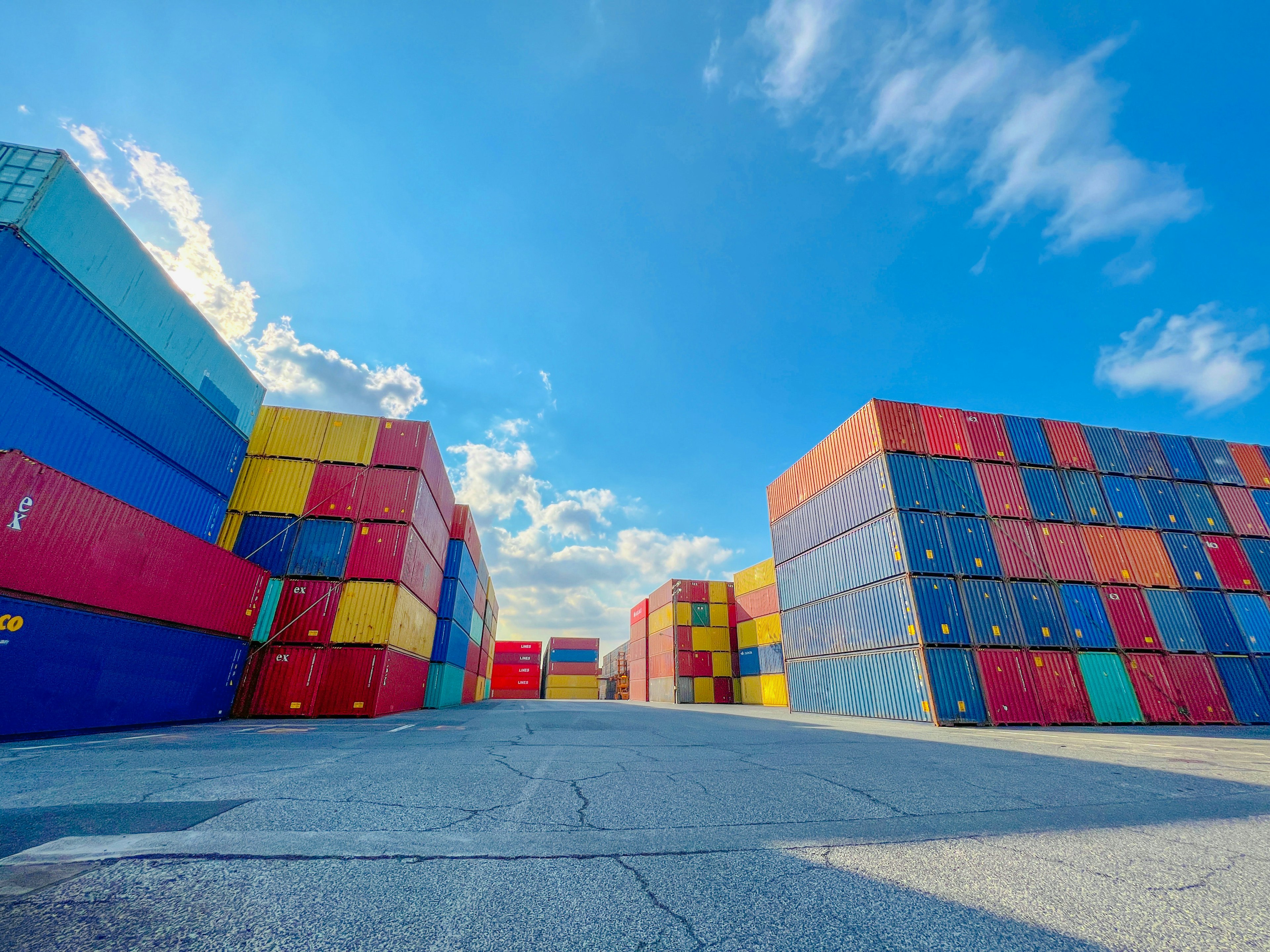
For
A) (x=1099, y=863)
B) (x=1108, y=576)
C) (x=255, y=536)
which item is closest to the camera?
(x=1099, y=863)

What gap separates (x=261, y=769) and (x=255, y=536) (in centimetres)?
1269

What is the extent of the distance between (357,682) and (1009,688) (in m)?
20.0

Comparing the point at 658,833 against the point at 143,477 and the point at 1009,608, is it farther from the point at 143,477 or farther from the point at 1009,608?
the point at 1009,608

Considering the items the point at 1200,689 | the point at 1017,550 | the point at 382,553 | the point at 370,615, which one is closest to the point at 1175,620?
the point at 1200,689

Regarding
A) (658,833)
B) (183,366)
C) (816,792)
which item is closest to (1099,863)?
(816,792)

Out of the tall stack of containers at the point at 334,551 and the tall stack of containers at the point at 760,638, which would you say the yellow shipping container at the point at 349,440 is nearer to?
the tall stack of containers at the point at 334,551

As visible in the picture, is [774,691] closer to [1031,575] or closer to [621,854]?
[1031,575]

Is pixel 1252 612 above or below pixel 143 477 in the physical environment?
below

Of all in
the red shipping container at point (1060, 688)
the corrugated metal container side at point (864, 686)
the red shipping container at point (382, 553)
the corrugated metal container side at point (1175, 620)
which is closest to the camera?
the red shipping container at point (1060, 688)

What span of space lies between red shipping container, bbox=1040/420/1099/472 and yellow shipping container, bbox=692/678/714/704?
84.6 ft

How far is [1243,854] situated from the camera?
317cm

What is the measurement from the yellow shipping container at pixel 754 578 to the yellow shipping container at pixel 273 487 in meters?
26.3

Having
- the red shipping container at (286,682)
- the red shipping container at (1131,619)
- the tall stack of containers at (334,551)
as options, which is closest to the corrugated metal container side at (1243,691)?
the red shipping container at (1131,619)

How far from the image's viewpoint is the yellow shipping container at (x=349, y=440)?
17.1 m
